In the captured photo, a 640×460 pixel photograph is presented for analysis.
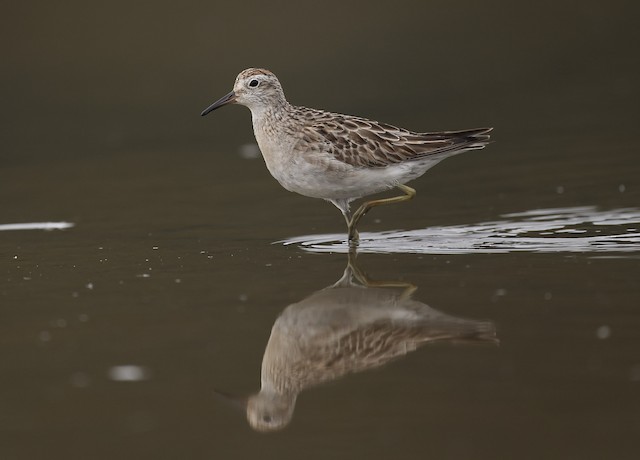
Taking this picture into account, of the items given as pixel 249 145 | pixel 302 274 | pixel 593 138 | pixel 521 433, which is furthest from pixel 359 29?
pixel 521 433

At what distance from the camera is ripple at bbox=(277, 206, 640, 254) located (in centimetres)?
1062

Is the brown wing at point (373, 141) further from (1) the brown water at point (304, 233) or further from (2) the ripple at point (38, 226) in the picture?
(2) the ripple at point (38, 226)

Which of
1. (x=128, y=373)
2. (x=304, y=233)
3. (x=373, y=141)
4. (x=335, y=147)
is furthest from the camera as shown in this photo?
(x=304, y=233)

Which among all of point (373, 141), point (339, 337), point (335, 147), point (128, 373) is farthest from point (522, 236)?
point (128, 373)

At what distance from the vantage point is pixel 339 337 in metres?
8.10

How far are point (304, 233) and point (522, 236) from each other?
2.15m

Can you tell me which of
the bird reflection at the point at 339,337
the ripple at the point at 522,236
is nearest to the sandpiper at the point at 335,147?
the ripple at the point at 522,236

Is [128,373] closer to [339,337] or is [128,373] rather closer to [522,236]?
[339,337]

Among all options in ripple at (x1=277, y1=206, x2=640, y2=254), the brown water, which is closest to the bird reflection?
the brown water

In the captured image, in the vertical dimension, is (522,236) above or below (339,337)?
above

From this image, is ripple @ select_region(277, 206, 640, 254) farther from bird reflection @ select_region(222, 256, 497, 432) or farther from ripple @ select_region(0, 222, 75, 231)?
ripple @ select_region(0, 222, 75, 231)

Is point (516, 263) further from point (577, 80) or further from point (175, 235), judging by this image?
point (577, 80)

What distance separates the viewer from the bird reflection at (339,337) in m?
7.14

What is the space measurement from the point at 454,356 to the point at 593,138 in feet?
29.8
